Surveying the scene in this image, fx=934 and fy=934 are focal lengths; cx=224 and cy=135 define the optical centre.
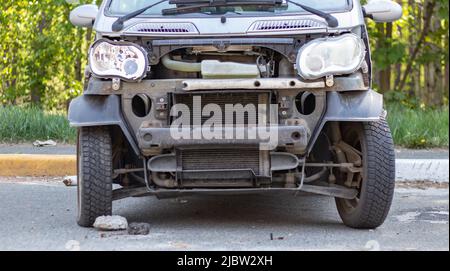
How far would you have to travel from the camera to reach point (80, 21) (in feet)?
21.6

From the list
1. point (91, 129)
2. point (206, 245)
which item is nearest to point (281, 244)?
point (206, 245)

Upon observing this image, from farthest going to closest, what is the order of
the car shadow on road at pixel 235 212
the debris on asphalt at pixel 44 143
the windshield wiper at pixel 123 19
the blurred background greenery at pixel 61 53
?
the blurred background greenery at pixel 61 53 → the debris on asphalt at pixel 44 143 → the car shadow on road at pixel 235 212 → the windshield wiper at pixel 123 19

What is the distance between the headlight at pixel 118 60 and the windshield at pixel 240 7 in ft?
1.47

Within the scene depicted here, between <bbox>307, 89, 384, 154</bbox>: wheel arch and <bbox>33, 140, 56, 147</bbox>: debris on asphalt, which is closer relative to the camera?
<bbox>307, 89, 384, 154</bbox>: wheel arch

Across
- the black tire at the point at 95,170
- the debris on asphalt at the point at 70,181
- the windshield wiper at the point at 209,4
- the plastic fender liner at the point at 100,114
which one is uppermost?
the windshield wiper at the point at 209,4

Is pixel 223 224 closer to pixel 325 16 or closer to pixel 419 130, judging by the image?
pixel 325 16

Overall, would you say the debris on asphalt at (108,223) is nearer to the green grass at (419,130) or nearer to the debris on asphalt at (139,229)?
the debris on asphalt at (139,229)

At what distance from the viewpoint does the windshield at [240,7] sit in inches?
233

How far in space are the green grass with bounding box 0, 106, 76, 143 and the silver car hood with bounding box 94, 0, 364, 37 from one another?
4308 mm

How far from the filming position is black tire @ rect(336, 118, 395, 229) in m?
5.59

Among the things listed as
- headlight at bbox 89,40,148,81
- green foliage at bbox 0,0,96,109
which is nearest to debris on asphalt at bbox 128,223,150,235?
headlight at bbox 89,40,148,81

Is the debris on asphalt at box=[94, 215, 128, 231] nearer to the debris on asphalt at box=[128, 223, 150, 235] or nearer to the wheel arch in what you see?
the debris on asphalt at box=[128, 223, 150, 235]

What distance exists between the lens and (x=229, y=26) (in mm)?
5699

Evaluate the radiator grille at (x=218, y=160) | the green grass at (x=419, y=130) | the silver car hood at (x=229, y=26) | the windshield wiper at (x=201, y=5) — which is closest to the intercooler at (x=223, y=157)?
the radiator grille at (x=218, y=160)
